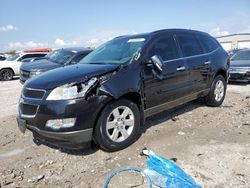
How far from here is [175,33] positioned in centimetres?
498

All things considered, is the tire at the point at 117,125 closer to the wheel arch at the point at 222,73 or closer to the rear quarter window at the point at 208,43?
the rear quarter window at the point at 208,43

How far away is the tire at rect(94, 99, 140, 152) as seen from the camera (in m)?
3.59

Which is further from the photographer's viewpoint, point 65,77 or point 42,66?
point 42,66

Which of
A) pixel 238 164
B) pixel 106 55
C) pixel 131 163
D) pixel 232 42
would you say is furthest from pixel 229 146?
pixel 232 42

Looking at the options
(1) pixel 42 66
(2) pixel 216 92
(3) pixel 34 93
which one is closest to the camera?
(3) pixel 34 93

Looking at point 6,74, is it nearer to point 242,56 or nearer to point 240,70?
point 240,70

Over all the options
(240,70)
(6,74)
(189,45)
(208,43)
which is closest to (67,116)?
(189,45)

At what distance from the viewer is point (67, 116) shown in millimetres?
3305

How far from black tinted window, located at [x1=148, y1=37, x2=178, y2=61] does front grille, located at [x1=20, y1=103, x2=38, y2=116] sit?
6.85ft

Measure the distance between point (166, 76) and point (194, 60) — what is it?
1.07 meters

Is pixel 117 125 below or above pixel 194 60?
below

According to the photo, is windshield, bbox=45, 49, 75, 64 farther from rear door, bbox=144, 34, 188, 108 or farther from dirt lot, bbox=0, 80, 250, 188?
rear door, bbox=144, 34, 188, 108

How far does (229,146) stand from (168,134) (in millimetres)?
1065

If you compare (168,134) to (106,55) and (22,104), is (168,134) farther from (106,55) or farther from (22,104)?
(22,104)
